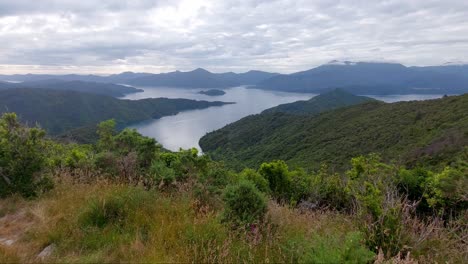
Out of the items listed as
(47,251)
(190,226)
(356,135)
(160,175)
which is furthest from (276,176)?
(356,135)

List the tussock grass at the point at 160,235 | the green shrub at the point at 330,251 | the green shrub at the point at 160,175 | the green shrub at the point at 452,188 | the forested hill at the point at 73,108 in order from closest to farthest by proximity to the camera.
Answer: the green shrub at the point at 330,251 → the tussock grass at the point at 160,235 → the green shrub at the point at 160,175 → the green shrub at the point at 452,188 → the forested hill at the point at 73,108

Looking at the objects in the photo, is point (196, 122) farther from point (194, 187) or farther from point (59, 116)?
point (194, 187)

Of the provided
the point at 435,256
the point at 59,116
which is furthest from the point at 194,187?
the point at 59,116

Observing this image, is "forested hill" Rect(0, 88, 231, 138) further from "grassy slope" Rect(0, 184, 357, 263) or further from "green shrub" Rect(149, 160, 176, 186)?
"grassy slope" Rect(0, 184, 357, 263)

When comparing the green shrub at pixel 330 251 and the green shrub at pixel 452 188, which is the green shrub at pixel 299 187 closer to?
the green shrub at pixel 452 188

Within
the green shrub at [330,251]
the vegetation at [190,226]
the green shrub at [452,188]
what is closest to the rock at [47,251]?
the vegetation at [190,226]

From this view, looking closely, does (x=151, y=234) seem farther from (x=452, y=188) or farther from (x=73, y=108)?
(x=73, y=108)
